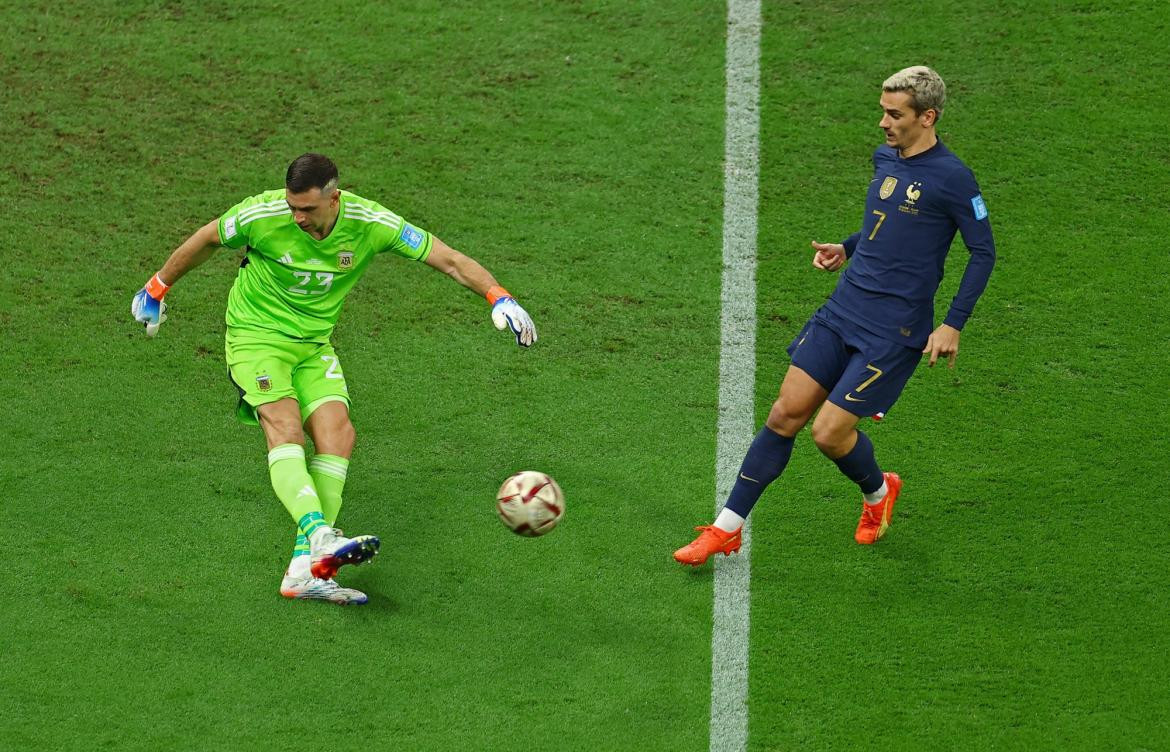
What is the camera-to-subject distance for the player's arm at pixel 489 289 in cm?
619

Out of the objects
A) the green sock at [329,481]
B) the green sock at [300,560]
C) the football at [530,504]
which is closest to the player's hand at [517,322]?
the football at [530,504]

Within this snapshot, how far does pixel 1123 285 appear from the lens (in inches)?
319

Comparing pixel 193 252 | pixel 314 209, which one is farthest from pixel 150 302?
pixel 314 209

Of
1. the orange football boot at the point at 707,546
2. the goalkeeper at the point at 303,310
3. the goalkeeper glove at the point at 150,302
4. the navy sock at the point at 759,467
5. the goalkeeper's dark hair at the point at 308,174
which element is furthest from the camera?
the goalkeeper glove at the point at 150,302

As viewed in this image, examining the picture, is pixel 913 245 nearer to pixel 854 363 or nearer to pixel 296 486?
pixel 854 363

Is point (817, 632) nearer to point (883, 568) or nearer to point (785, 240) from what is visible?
point (883, 568)

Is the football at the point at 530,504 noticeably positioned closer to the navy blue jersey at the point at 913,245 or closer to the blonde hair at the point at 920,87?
the navy blue jersey at the point at 913,245

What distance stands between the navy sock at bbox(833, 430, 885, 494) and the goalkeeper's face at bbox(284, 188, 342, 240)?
248cm

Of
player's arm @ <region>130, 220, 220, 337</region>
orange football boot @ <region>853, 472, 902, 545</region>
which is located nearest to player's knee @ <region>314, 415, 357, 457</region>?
player's arm @ <region>130, 220, 220, 337</region>

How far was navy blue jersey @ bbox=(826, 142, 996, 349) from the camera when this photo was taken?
5.91m

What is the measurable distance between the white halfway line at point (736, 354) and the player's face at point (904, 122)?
1.89m

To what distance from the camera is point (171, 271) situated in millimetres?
6543

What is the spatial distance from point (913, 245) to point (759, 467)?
117 cm

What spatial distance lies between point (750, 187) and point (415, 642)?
395 cm
